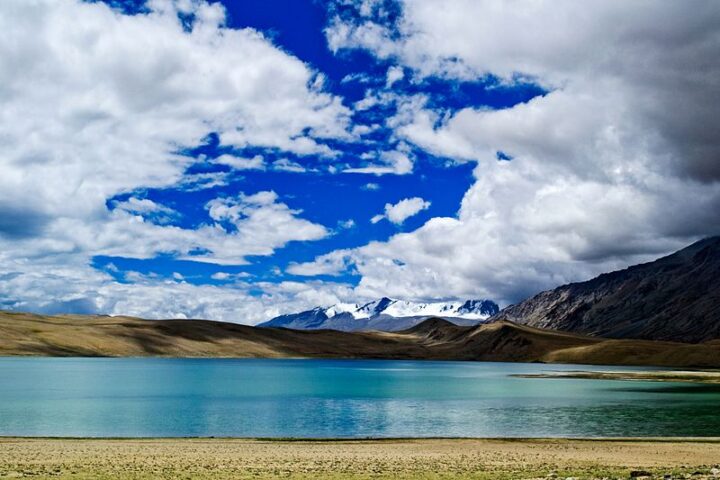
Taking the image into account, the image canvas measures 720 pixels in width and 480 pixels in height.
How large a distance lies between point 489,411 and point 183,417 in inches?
1355

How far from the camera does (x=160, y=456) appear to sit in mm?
40250

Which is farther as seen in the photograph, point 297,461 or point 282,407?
point 282,407

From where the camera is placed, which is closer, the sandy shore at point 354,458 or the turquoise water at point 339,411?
the sandy shore at point 354,458

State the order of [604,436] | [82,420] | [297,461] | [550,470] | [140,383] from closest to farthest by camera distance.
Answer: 1. [550,470]
2. [297,461]
3. [604,436]
4. [82,420]
5. [140,383]

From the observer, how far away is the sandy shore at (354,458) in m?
32.2

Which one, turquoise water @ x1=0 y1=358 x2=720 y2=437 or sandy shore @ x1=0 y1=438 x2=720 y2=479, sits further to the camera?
turquoise water @ x1=0 y1=358 x2=720 y2=437

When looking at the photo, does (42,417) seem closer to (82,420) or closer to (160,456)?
(82,420)

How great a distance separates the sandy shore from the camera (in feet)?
106

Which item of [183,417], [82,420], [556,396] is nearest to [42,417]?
[82,420]

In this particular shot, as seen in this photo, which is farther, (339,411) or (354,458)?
(339,411)

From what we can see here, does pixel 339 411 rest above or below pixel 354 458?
below

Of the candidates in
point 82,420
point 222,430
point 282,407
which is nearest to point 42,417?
point 82,420

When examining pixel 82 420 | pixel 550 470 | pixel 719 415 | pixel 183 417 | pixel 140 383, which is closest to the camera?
pixel 550 470

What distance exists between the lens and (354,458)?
4081cm
